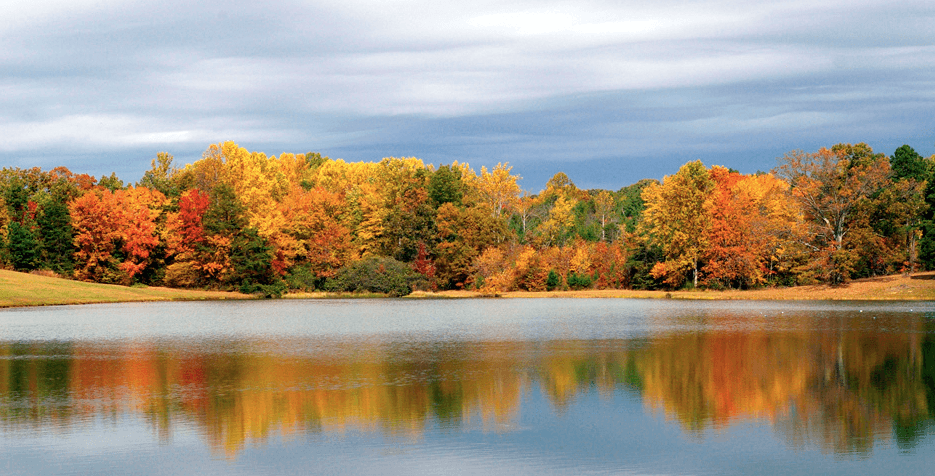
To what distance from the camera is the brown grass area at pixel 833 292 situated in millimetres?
65000

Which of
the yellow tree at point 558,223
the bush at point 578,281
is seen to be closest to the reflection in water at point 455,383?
the bush at point 578,281

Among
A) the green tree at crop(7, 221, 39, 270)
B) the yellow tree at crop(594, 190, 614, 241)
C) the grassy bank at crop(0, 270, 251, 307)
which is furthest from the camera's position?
the yellow tree at crop(594, 190, 614, 241)

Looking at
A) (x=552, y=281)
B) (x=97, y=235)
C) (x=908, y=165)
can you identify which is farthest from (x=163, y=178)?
(x=908, y=165)

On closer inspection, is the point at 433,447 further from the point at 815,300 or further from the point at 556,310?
the point at 815,300

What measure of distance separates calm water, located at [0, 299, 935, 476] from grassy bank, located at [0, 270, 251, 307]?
1250 inches

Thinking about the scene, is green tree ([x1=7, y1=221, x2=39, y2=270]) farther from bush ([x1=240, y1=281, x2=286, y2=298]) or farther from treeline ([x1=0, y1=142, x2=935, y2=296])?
bush ([x1=240, y1=281, x2=286, y2=298])

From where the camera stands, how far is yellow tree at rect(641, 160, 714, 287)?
78.3 metres

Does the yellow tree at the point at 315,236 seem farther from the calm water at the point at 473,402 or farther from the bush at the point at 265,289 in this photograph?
the calm water at the point at 473,402

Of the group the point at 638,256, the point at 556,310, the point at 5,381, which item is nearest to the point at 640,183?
the point at 638,256

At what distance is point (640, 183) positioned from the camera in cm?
16975

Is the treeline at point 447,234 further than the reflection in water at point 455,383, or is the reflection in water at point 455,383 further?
the treeline at point 447,234

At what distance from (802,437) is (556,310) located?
41.8 metres

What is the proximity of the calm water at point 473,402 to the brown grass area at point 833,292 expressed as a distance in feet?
101

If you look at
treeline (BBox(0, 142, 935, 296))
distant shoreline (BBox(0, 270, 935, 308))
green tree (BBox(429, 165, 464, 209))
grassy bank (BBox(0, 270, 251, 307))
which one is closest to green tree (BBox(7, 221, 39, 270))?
treeline (BBox(0, 142, 935, 296))
